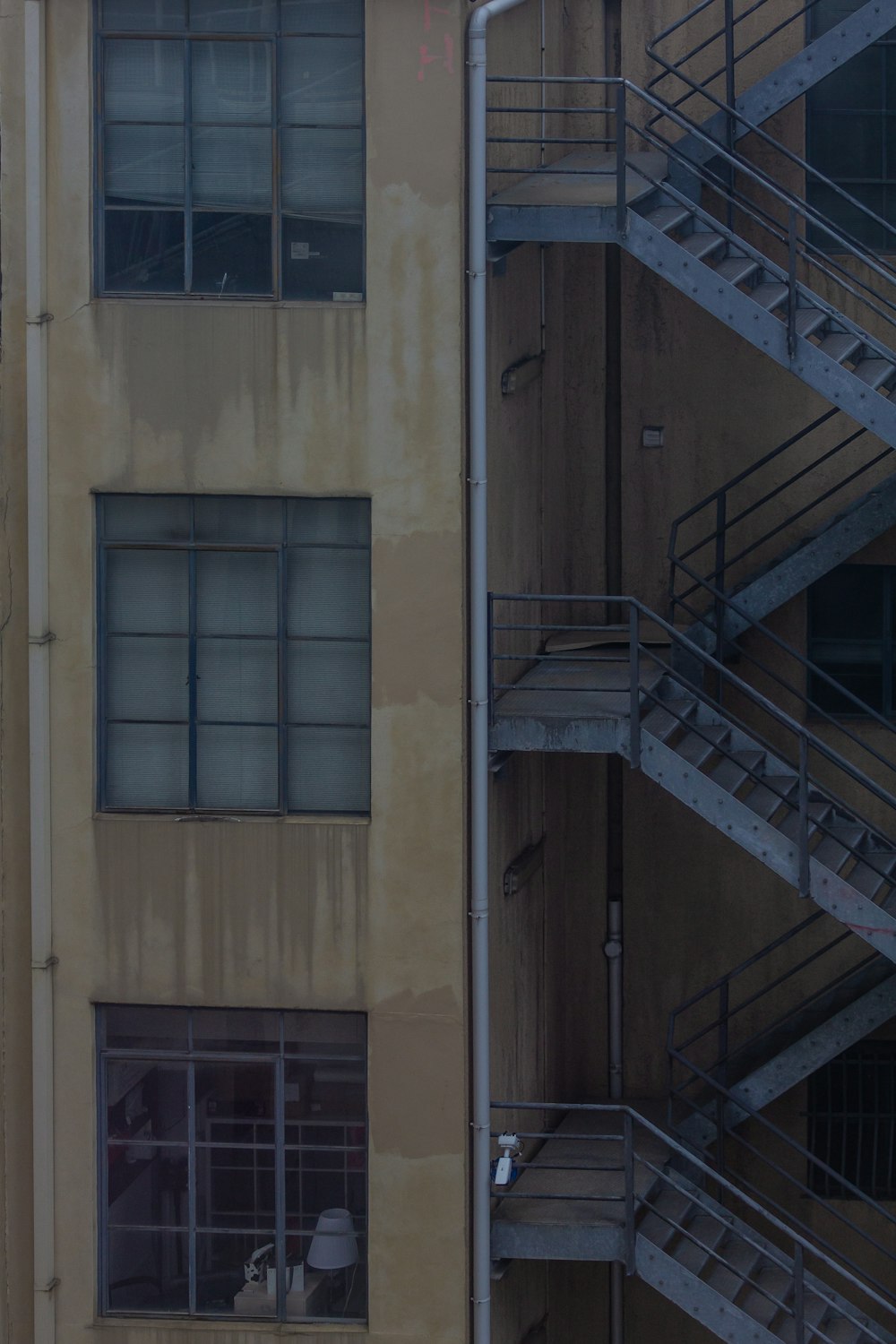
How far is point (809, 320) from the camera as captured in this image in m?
12.5

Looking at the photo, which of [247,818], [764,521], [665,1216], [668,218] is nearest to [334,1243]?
[665,1216]

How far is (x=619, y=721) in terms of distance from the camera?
12.2 metres

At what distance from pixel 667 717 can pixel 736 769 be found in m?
0.57

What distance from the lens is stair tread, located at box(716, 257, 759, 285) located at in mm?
12203

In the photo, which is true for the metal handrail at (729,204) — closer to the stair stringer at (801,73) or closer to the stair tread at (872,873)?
the stair stringer at (801,73)

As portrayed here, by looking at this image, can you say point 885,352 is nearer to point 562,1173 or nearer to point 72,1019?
point 562,1173

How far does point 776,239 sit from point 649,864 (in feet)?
16.7

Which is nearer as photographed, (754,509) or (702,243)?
(702,243)

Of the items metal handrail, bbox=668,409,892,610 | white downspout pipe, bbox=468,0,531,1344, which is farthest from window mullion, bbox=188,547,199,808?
metal handrail, bbox=668,409,892,610

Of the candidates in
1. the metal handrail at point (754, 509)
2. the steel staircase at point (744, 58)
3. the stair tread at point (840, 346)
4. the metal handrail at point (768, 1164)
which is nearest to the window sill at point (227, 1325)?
the metal handrail at point (768, 1164)

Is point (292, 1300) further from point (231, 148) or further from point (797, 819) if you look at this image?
point (231, 148)

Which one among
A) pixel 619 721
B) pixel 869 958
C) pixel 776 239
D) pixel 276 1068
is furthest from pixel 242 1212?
A: pixel 776 239

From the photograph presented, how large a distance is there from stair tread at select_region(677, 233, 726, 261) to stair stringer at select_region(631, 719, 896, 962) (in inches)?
126

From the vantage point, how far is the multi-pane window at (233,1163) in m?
12.4
